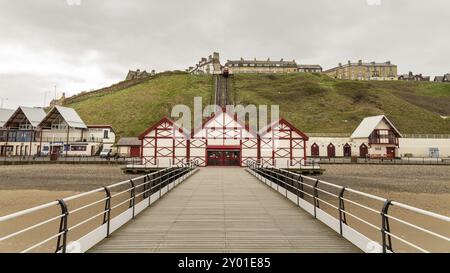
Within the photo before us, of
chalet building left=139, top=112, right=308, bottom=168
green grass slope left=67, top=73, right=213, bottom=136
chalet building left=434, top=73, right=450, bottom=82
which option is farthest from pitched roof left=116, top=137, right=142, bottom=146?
chalet building left=434, top=73, right=450, bottom=82

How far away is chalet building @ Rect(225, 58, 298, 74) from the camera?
517 ft

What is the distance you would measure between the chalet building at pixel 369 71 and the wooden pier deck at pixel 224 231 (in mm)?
173535

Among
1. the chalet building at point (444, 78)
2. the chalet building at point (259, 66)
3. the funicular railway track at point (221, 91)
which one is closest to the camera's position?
the funicular railway track at point (221, 91)

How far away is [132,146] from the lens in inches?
2448

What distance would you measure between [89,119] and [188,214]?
86750 mm

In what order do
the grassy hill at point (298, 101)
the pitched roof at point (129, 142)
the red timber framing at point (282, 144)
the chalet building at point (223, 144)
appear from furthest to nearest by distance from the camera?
the grassy hill at point (298, 101), the pitched roof at point (129, 142), the chalet building at point (223, 144), the red timber framing at point (282, 144)

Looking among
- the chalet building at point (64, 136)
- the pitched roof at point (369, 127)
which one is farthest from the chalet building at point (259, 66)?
the chalet building at point (64, 136)

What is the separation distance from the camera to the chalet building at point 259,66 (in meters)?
158

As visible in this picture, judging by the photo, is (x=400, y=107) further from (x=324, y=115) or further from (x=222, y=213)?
(x=222, y=213)

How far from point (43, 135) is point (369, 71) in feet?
531

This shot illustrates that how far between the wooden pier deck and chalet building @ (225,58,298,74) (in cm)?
15119

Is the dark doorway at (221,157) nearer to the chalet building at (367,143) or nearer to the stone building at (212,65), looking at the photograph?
the chalet building at (367,143)

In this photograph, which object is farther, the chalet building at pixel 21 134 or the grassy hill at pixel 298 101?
the grassy hill at pixel 298 101
